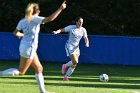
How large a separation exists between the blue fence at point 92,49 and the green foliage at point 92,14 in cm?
502

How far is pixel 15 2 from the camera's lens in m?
37.9

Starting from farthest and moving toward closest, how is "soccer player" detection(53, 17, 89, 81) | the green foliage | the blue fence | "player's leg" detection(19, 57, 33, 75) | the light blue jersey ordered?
1. the green foliage
2. the blue fence
3. "soccer player" detection(53, 17, 89, 81)
4. the light blue jersey
5. "player's leg" detection(19, 57, 33, 75)

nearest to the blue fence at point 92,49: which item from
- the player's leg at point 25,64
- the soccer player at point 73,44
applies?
the soccer player at point 73,44

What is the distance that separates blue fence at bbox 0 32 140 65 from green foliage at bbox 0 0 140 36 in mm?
5019

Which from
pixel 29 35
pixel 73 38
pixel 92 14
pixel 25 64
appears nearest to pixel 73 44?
pixel 73 38

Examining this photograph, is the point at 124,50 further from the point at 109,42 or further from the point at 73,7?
the point at 73,7

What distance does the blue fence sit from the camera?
30.3 metres

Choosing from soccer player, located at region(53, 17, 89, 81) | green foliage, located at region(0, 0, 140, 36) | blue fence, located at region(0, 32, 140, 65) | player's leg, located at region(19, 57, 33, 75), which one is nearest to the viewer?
player's leg, located at region(19, 57, 33, 75)

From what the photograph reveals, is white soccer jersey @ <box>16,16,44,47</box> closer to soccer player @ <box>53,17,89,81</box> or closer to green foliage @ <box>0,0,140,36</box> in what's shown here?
soccer player @ <box>53,17,89,81</box>

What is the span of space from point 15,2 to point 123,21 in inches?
270

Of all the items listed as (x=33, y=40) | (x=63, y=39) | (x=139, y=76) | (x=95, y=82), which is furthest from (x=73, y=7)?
(x=33, y=40)

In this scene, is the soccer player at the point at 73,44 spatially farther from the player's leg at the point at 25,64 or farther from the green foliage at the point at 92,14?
the green foliage at the point at 92,14

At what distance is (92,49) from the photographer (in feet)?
101

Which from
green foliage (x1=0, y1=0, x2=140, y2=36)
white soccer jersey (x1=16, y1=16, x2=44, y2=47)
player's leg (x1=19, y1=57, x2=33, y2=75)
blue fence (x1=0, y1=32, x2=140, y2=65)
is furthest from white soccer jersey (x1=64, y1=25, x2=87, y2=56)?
green foliage (x1=0, y1=0, x2=140, y2=36)
